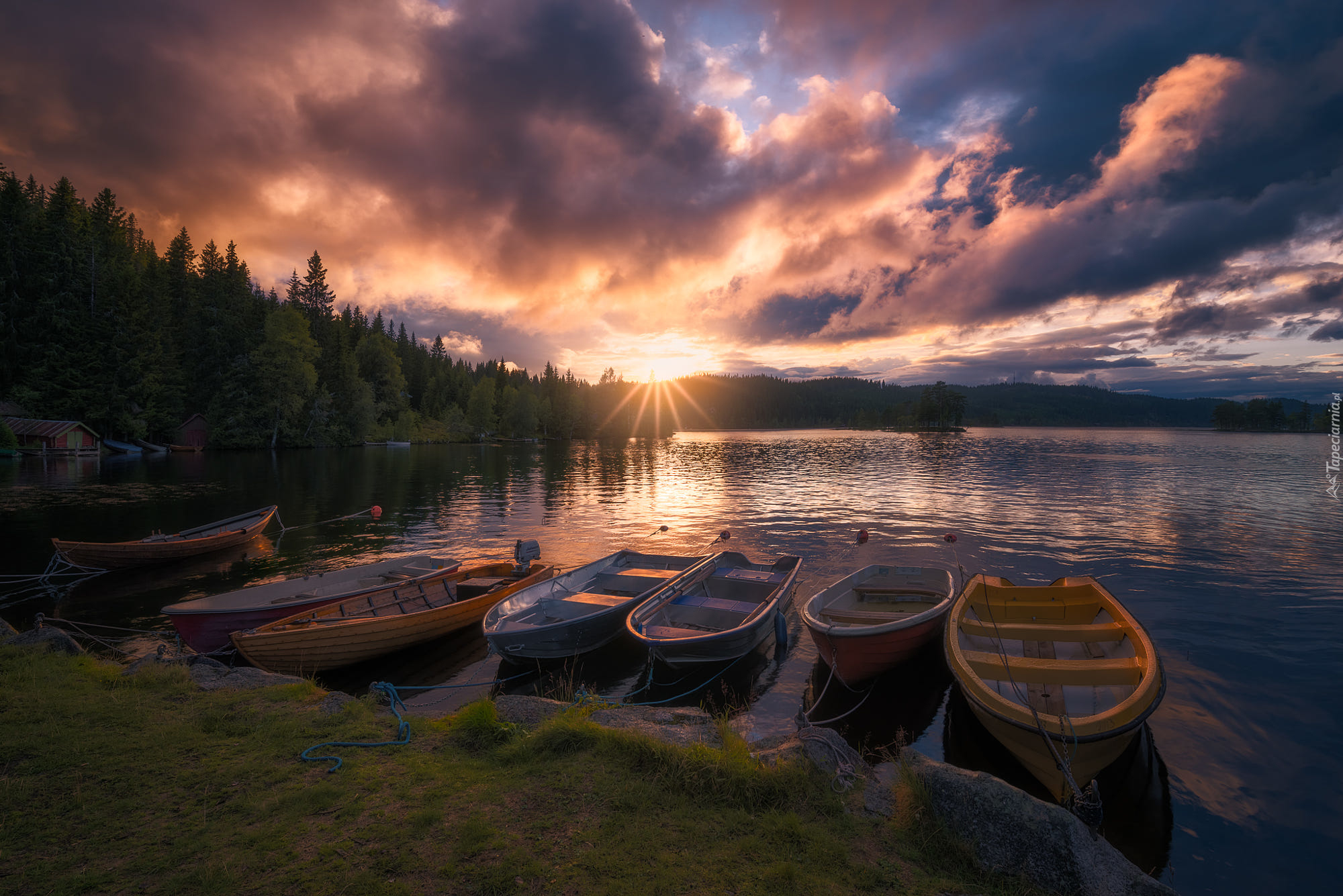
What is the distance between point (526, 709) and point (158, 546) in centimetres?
2066

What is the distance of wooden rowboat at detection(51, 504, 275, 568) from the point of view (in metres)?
18.7

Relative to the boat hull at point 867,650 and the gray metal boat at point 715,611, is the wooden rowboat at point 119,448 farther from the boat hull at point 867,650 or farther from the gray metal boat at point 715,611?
the boat hull at point 867,650

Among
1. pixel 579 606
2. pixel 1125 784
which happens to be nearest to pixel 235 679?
pixel 579 606

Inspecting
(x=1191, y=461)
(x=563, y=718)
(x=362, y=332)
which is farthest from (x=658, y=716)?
(x=362, y=332)

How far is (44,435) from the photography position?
56094mm

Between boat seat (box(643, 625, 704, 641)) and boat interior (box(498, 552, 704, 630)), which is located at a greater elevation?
boat interior (box(498, 552, 704, 630))

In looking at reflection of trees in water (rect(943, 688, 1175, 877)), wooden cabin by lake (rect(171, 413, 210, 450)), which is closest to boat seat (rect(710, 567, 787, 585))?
reflection of trees in water (rect(943, 688, 1175, 877))

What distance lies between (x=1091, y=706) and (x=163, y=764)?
44.2ft

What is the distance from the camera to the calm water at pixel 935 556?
916 centimetres

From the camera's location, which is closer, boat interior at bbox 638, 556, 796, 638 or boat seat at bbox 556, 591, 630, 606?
boat interior at bbox 638, 556, 796, 638

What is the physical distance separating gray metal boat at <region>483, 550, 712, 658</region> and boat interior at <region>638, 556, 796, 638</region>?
60cm

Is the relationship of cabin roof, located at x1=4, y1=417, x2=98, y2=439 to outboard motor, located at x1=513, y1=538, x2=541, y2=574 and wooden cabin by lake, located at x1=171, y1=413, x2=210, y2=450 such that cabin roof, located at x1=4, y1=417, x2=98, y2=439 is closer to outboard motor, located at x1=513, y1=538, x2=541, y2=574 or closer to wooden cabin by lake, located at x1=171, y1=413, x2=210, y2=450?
wooden cabin by lake, located at x1=171, y1=413, x2=210, y2=450

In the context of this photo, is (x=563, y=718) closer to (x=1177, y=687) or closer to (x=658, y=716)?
(x=658, y=716)

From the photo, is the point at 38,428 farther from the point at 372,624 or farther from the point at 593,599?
the point at 593,599
